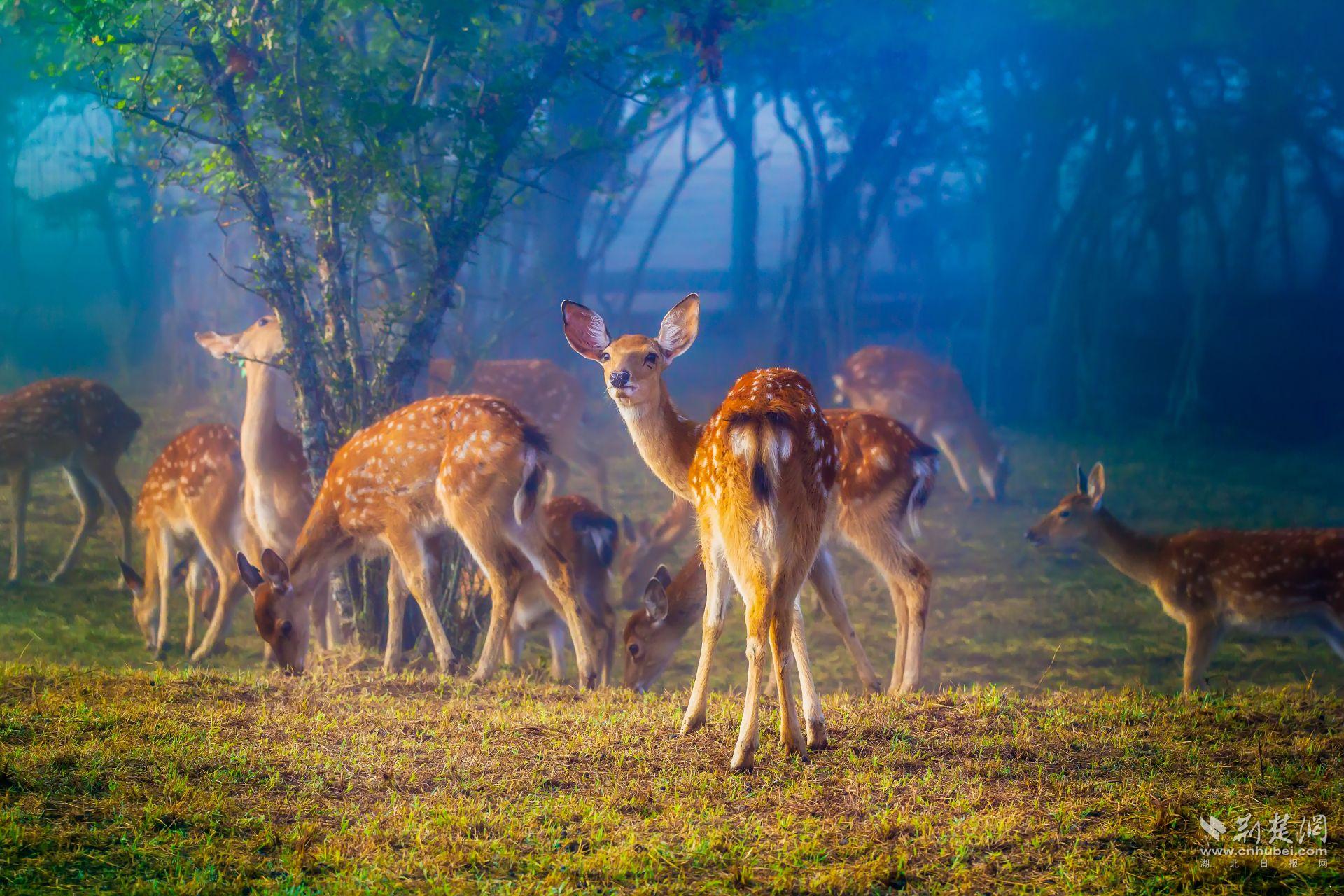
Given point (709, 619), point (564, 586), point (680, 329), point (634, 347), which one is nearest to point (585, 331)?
point (634, 347)

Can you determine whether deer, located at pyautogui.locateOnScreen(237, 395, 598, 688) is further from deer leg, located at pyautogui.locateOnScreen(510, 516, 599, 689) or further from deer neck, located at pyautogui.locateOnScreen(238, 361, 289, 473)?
deer neck, located at pyautogui.locateOnScreen(238, 361, 289, 473)

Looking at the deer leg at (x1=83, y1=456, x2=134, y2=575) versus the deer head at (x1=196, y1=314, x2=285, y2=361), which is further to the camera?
the deer leg at (x1=83, y1=456, x2=134, y2=575)

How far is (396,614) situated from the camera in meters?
5.93

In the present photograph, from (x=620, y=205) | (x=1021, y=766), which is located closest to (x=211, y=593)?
(x=1021, y=766)

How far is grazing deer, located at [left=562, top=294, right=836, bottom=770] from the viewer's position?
11.3ft

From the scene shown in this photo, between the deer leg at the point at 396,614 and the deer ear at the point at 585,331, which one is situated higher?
the deer ear at the point at 585,331

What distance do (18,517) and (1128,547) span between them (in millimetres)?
7237

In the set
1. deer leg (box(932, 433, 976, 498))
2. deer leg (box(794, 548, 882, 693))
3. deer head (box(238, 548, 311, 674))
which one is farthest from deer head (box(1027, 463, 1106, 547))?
deer head (box(238, 548, 311, 674))

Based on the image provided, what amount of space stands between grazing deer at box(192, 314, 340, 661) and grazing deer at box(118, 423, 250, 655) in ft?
0.60

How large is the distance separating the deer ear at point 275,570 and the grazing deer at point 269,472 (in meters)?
0.84

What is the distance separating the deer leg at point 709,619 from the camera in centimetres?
373

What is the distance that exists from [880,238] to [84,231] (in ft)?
32.5

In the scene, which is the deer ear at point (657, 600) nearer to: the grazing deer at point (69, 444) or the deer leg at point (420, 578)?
the deer leg at point (420, 578)

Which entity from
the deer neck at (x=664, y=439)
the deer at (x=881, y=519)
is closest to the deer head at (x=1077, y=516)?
the deer at (x=881, y=519)
